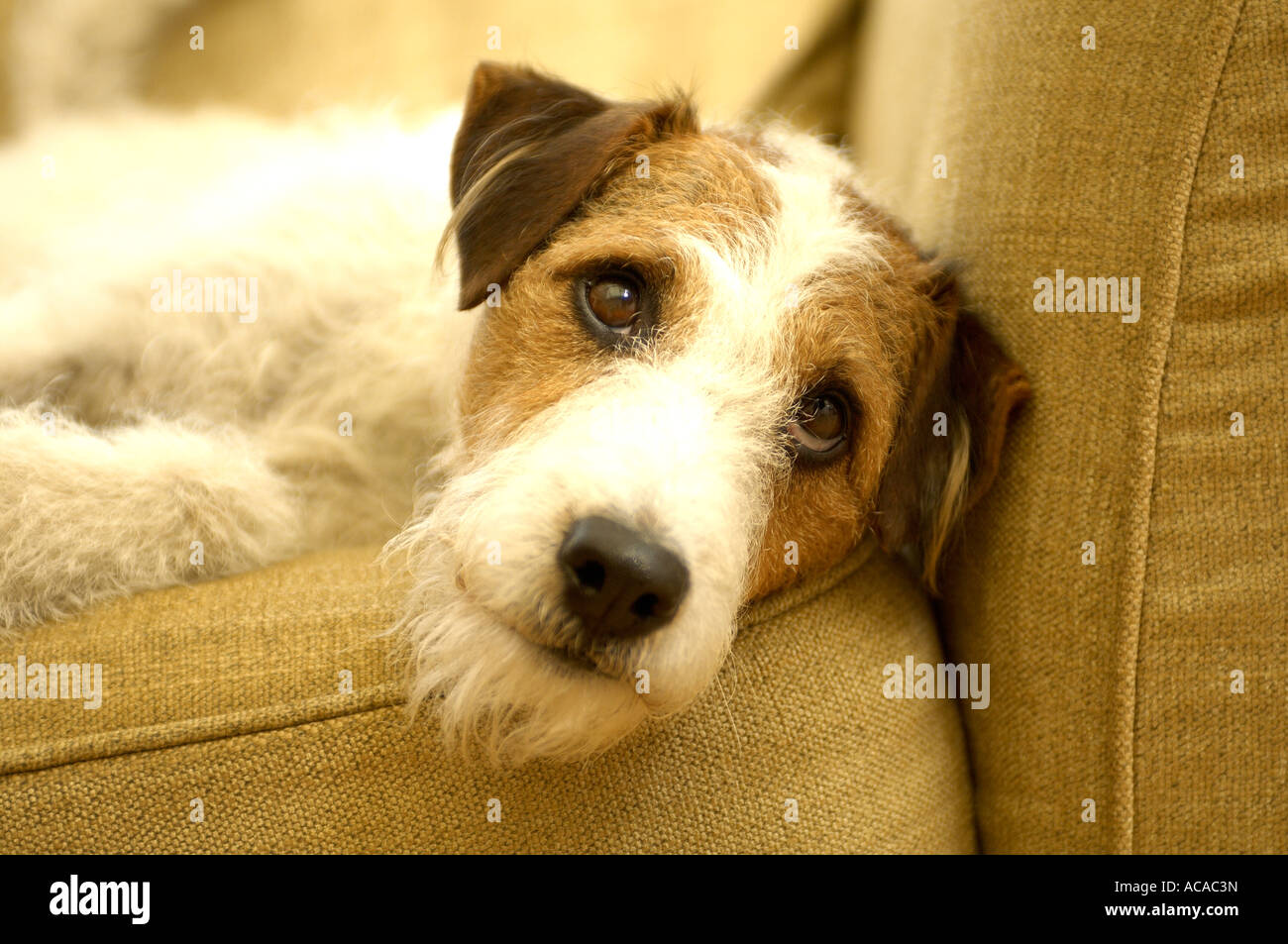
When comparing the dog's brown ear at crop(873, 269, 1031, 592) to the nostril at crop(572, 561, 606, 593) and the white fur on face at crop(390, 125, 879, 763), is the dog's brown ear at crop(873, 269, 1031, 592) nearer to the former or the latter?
the white fur on face at crop(390, 125, 879, 763)

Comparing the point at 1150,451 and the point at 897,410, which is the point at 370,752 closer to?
the point at 897,410

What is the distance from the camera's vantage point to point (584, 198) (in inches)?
66.6

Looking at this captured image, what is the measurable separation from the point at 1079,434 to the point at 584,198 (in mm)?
972

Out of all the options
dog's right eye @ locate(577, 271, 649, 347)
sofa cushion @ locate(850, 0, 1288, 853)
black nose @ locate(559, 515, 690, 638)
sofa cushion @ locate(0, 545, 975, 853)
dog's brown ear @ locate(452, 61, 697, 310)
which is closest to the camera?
black nose @ locate(559, 515, 690, 638)

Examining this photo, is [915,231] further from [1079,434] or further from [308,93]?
[308,93]

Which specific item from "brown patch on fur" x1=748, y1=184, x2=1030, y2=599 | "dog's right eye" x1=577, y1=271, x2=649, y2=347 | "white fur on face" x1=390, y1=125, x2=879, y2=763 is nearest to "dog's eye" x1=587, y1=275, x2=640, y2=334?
"dog's right eye" x1=577, y1=271, x2=649, y2=347

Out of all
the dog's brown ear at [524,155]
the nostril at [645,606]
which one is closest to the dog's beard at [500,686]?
the nostril at [645,606]

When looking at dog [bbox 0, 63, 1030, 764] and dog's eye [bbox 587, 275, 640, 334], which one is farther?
dog's eye [bbox 587, 275, 640, 334]

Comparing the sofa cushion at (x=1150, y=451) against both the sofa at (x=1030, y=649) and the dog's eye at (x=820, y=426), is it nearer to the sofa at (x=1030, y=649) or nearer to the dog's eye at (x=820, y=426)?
the sofa at (x=1030, y=649)

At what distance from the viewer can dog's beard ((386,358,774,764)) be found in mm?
1223

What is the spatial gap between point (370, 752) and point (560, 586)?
0.40 m

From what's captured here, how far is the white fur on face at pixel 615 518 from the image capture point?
1.23m

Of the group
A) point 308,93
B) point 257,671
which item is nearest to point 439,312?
point 257,671

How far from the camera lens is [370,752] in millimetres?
1314
